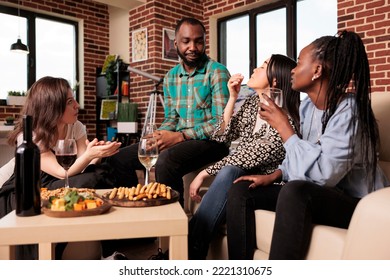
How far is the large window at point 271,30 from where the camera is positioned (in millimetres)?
4001

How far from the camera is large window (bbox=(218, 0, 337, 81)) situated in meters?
4.00

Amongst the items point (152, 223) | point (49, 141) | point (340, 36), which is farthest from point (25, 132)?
point (340, 36)

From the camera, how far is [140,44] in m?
4.64

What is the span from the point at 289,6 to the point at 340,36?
3183 mm

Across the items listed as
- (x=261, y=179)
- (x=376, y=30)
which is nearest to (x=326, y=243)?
(x=261, y=179)

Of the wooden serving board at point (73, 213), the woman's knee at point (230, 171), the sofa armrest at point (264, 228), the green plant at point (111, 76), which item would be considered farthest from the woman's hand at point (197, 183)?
the green plant at point (111, 76)

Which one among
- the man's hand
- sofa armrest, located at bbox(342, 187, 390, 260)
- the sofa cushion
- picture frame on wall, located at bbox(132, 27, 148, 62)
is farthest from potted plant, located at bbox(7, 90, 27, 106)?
sofa armrest, located at bbox(342, 187, 390, 260)

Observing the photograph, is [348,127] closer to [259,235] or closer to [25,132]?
[259,235]

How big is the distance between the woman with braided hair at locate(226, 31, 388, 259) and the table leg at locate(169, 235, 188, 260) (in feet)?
0.97

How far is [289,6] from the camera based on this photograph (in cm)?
420

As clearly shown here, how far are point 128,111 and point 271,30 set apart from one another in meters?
2.11

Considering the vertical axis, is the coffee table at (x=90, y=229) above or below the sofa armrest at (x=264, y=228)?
above

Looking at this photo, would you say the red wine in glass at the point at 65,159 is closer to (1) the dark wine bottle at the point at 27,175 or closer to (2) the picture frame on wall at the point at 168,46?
(1) the dark wine bottle at the point at 27,175

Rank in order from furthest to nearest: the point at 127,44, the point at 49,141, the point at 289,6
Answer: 1. the point at 127,44
2. the point at 289,6
3. the point at 49,141
